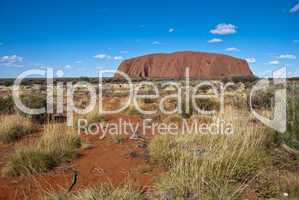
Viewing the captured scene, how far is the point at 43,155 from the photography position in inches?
173

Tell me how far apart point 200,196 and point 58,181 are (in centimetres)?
216

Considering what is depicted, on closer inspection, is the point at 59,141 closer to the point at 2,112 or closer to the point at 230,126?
the point at 230,126

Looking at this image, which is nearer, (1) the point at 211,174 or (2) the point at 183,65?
(1) the point at 211,174

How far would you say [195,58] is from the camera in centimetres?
11731

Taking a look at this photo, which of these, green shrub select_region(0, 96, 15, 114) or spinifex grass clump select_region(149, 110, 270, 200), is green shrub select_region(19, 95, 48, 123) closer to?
green shrub select_region(0, 96, 15, 114)

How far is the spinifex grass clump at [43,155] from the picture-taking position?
4.11m

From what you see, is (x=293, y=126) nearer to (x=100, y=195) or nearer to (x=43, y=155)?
(x=100, y=195)

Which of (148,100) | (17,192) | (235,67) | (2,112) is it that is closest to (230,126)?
(17,192)

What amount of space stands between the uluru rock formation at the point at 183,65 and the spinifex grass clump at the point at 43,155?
102 metres

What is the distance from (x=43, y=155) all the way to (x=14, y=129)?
2987 mm

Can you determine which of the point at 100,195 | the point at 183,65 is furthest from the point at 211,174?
the point at 183,65

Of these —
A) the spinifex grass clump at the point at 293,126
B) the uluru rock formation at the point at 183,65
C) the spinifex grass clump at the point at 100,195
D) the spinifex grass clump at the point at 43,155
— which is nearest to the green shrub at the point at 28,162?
the spinifex grass clump at the point at 43,155

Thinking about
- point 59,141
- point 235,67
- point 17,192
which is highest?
point 235,67

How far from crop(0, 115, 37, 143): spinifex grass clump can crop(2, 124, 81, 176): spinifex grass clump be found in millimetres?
1669
